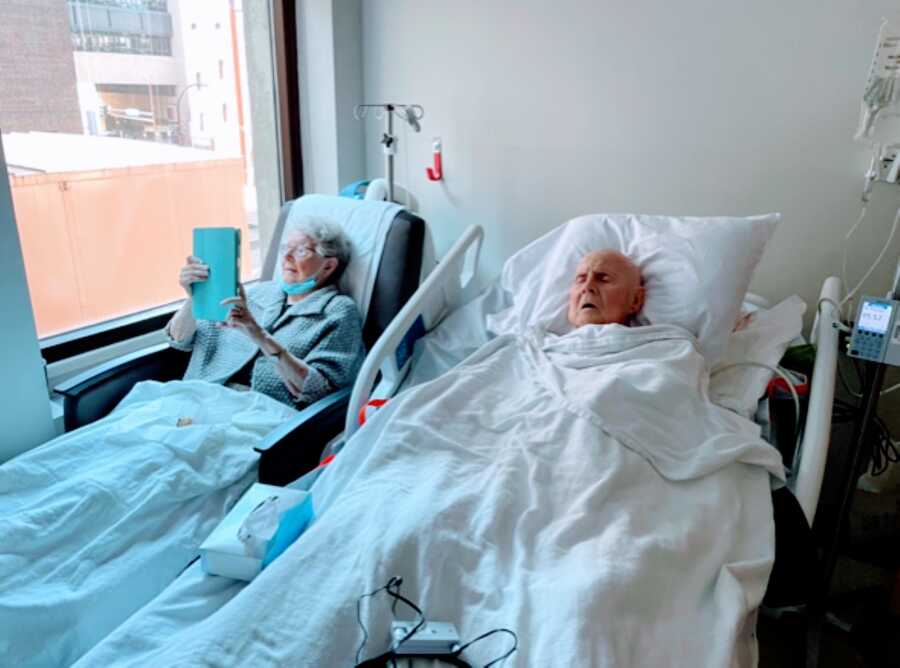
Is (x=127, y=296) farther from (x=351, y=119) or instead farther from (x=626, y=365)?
(x=626, y=365)

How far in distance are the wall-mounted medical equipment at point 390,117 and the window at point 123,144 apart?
0.40 meters

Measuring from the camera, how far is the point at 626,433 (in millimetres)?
1252

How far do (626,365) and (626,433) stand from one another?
0.24 metres

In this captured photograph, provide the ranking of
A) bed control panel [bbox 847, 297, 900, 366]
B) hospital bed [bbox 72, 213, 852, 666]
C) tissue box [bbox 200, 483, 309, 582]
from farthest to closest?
bed control panel [bbox 847, 297, 900, 366]
tissue box [bbox 200, 483, 309, 582]
hospital bed [bbox 72, 213, 852, 666]

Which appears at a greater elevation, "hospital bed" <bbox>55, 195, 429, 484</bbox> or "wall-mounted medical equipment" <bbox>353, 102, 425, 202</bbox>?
"wall-mounted medical equipment" <bbox>353, 102, 425, 202</bbox>

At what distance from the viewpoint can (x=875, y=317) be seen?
1376mm

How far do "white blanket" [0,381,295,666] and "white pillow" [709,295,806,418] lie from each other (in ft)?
3.72

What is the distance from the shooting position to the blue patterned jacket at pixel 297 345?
182 cm

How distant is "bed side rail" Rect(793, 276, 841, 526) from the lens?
1269mm

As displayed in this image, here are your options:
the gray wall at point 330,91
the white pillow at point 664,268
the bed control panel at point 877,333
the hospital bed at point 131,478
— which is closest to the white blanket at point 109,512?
the hospital bed at point 131,478

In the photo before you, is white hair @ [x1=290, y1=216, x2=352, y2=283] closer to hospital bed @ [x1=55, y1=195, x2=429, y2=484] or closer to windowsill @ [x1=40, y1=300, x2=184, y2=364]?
hospital bed @ [x1=55, y1=195, x2=429, y2=484]

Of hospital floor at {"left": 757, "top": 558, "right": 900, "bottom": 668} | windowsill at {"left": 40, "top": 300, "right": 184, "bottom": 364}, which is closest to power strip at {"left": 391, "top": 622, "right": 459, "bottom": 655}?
hospital floor at {"left": 757, "top": 558, "right": 900, "bottom": 668}

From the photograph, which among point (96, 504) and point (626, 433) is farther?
point (96, 504)

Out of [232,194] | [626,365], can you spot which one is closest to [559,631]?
[626,365]
